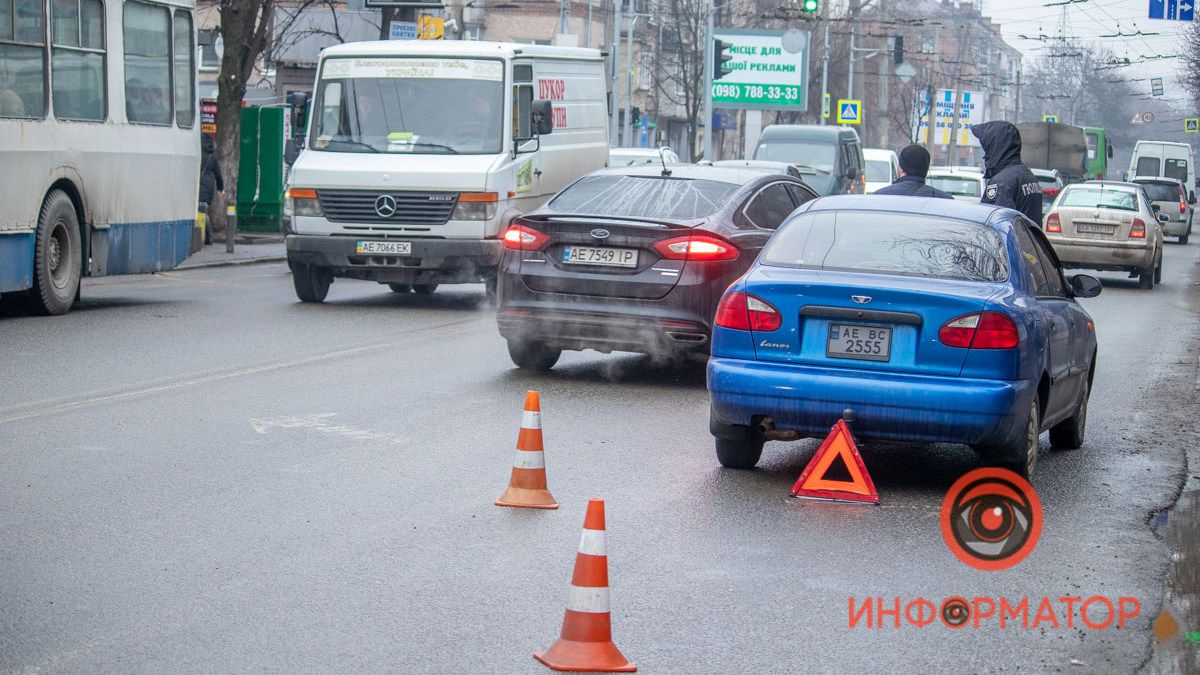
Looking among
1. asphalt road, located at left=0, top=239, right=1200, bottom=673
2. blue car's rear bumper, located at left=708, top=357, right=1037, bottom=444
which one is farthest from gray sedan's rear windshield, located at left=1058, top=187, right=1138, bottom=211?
blue car's rear bumper, located at left=708, top=357, right=1037, bottom=444

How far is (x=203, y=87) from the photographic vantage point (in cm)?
6253

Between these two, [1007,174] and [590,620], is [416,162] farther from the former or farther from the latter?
[590,620]

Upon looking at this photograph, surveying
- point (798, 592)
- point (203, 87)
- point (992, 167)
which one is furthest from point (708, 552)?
point (203, 87)

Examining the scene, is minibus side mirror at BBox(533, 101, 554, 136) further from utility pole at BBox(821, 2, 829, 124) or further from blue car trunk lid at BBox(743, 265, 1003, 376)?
utility pole at BBox(821, 2, 829, 124)

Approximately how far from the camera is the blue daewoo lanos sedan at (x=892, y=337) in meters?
7.89

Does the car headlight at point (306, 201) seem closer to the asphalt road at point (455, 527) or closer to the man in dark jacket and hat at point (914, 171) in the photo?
the asphalt road at point (455, 527)

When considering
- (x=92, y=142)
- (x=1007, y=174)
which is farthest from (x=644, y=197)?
(x=92, y=142)

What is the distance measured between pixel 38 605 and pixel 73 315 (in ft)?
36.1

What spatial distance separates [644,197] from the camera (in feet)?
40.0

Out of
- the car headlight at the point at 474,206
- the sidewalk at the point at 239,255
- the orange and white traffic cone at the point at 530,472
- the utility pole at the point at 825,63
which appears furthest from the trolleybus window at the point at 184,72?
the utility pole at the point at 825,63

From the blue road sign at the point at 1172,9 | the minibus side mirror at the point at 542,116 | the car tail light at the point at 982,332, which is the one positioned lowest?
the car tail light at the point at 982,332

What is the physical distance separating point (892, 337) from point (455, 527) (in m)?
2.30

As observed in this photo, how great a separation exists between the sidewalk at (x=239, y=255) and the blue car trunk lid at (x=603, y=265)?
39.8 ft

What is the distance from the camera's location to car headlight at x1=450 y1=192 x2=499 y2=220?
1719cm
